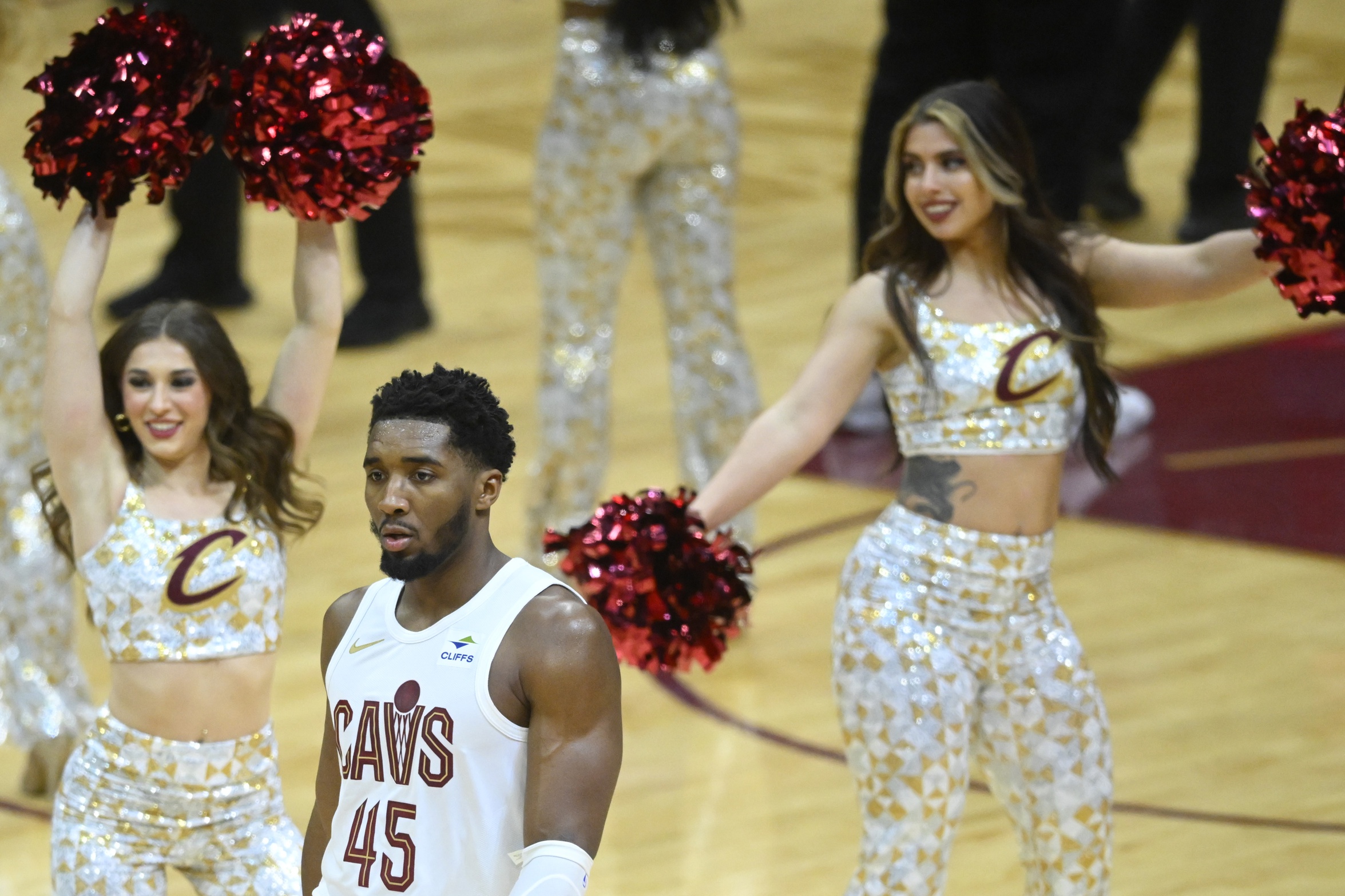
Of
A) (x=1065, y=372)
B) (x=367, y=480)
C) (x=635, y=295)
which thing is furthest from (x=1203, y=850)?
(x=635, y=295)

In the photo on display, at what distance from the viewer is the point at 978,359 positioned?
149 inches

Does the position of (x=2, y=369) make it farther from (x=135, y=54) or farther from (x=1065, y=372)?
(x=1065, y=372)

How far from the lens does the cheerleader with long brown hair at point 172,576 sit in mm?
3662

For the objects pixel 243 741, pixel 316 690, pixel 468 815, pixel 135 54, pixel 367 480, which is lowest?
pixel 316 690

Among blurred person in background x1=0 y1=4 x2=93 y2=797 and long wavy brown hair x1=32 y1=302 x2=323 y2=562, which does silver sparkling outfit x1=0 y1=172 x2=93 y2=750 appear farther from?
long wavy brown hair x1=32 y1=302 x2=323 y2=562

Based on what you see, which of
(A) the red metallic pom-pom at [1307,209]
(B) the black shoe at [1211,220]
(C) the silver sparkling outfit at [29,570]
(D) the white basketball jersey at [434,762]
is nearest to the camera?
(D) the white basketball jersey at [434,762]

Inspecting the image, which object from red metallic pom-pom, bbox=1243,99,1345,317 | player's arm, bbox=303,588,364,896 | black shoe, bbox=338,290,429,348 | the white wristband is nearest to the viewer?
the white wristband

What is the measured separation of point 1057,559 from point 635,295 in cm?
307

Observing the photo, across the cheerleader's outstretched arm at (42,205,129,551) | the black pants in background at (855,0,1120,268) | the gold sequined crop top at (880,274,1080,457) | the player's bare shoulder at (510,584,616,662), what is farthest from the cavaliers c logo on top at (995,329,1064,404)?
the black pants in background at (855,0,1120,268)

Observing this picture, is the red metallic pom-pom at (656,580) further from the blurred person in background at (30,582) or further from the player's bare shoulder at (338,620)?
the blurred person in background at (30,582)

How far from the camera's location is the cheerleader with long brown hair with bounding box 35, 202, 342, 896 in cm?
366

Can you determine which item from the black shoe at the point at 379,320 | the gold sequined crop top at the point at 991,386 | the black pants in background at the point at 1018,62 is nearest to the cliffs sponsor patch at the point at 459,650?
the gold sequined crop top at the point at 991,386

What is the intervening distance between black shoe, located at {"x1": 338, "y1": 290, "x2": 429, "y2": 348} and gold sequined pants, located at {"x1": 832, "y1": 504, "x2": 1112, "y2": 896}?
472 cm

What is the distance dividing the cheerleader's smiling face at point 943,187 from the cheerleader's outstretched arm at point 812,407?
15cm
